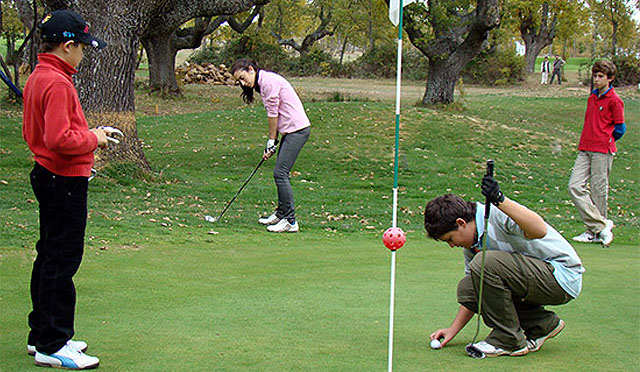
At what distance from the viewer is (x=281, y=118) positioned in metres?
8.68

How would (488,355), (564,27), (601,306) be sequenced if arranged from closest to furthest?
1. (488,355)
2. (601,306)
3. (564,27)

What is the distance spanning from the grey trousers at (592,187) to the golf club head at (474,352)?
5.21 meters

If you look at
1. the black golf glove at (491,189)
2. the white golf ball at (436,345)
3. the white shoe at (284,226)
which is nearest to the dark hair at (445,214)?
the black golf glove at (491,189)

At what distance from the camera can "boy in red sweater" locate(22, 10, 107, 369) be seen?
359cm

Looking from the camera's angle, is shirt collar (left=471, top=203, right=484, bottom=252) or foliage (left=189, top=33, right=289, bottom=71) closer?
shirt collar (left=471, top=203, right=484, bottom=252)

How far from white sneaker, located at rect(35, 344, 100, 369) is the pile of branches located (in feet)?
112

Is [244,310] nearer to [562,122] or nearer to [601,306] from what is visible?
[601,306]

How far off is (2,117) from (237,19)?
1828cm

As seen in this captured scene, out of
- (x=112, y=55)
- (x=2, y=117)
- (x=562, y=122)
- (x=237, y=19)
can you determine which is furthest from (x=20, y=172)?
(x=237, y=19)

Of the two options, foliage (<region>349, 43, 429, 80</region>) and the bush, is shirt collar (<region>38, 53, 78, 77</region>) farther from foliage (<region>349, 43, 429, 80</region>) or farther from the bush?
foliage (<region>349, 43, 429, 80</region>)

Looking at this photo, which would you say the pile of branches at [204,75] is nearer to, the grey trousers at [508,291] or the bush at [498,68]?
the bush at [498,68]

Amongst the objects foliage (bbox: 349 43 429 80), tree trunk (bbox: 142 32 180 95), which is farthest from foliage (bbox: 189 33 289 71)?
tree trunk (bbox: 142 32 180 95)

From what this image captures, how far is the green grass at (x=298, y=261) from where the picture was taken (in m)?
4.03

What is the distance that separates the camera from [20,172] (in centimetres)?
1204
